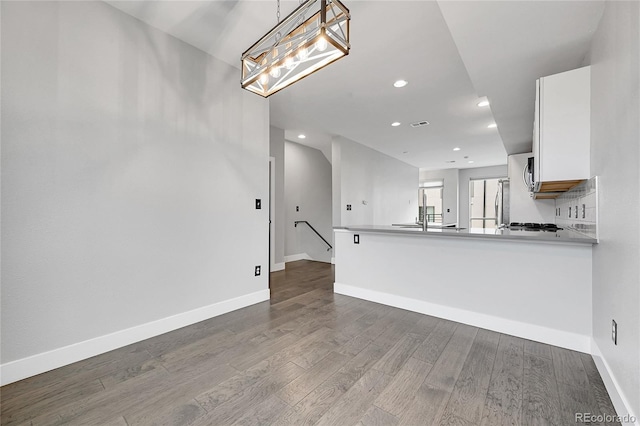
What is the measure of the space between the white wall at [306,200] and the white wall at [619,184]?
15.8 ft

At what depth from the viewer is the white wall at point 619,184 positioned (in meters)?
1.15

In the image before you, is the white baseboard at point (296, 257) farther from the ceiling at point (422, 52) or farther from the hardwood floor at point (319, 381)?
the hardwood floor at point (319, 381)

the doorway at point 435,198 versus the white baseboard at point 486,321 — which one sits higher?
the doorway at point 435,198

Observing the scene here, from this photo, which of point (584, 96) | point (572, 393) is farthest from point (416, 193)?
point (572, 393)

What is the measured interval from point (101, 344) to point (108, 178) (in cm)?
125

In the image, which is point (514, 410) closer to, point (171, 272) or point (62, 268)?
point (171, 272)

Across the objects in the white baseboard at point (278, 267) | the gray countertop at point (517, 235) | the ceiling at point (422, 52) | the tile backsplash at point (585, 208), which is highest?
the ceiling at point (422, 52)

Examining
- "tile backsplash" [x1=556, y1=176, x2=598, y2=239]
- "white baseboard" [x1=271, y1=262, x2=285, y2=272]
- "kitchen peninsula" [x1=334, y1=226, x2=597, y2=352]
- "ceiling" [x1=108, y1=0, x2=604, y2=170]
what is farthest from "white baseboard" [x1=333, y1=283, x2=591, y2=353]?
"ceiling" [x1=108, y1=0, x2=604, y2=170]

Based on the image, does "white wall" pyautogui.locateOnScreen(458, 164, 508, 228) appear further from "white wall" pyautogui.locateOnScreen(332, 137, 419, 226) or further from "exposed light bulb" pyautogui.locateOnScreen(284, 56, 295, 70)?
"exposed light bulb" pyautogui.locateOnScreen(284, 56, 295, 70)

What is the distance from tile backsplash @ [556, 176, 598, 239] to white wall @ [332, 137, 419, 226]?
11.0 feet

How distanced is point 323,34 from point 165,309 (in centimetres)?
246

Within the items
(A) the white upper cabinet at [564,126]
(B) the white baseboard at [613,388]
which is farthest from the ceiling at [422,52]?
(B) the white baseboard at [613,388]

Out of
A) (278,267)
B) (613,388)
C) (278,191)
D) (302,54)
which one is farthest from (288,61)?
(278,267)

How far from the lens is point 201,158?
2.61 metres
